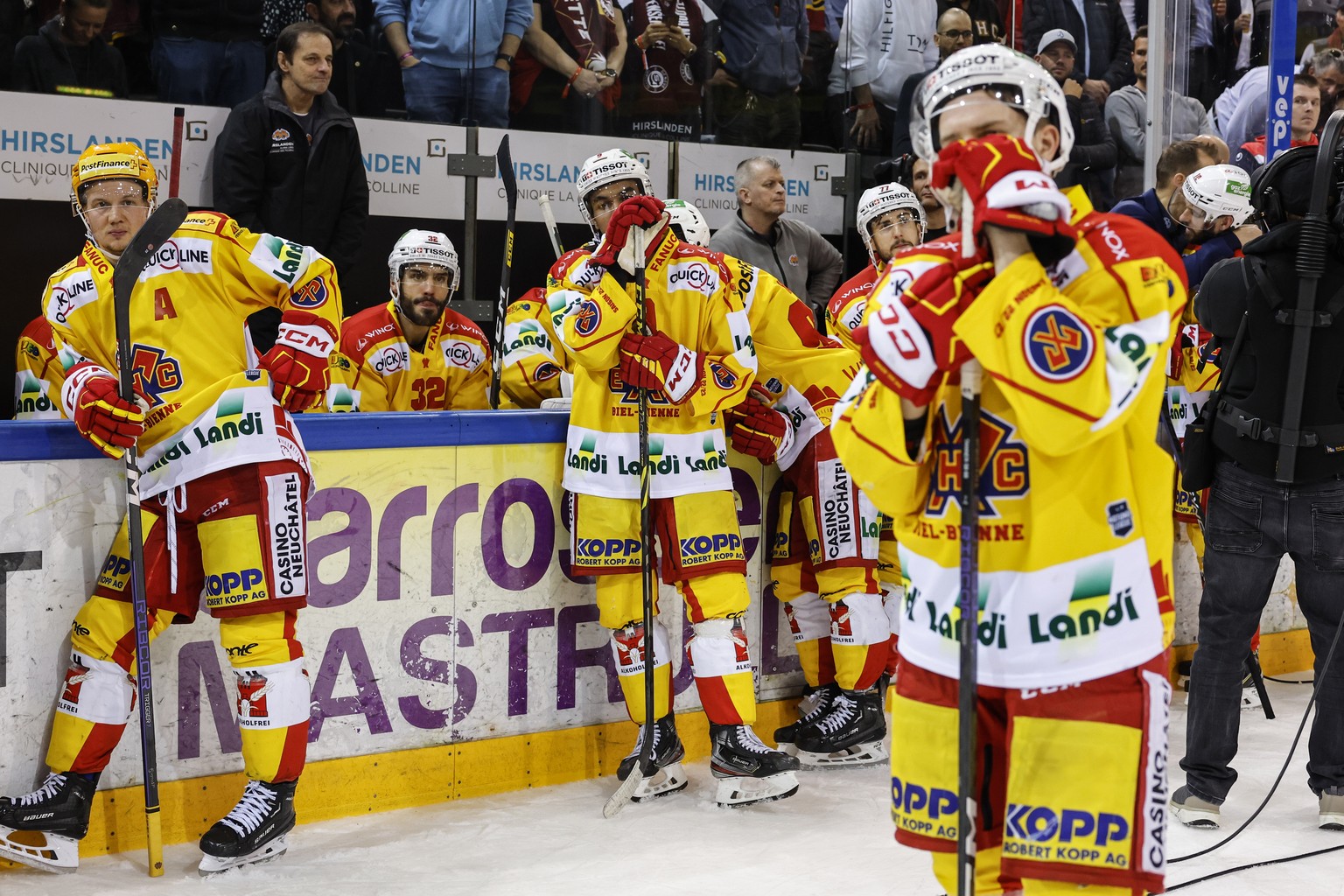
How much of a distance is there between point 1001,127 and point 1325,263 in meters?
2.10

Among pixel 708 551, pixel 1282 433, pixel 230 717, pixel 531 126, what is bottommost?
pixel 230 717

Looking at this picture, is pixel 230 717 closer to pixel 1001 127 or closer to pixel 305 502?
pixel 305 502

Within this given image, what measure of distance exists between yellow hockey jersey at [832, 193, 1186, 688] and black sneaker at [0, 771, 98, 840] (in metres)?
2.31

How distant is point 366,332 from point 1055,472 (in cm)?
354

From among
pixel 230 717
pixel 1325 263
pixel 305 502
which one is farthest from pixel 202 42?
pixel 1325 263

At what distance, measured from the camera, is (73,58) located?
500 centimetres

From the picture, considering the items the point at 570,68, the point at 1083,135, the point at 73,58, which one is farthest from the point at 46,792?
the point at 1083,135

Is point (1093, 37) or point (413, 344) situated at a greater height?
point (1093, 37)

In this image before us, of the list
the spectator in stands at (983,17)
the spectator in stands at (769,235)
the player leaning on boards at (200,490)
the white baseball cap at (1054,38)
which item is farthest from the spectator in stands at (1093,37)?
the player leaning on boards at (200,490)

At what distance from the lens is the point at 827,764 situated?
14.3 feet

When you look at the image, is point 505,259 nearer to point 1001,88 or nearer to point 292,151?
point 292,151

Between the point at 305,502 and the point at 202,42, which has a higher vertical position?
the point at 202,42

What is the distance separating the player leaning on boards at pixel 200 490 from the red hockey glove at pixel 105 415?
4 cm

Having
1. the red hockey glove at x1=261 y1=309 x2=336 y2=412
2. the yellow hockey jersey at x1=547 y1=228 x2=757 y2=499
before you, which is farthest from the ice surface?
the red hockey glove at x1=261 y1=309 x2=336 y2=412
